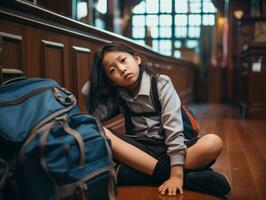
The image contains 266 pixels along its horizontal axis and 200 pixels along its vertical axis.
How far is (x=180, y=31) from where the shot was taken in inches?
349

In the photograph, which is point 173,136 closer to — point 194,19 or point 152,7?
point 152,7

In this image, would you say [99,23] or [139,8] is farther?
[139,8]

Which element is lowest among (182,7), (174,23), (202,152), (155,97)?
(202,152)

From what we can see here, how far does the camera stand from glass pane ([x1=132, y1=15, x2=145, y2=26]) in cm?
880

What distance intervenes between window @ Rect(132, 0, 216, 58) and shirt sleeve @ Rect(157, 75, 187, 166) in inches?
270

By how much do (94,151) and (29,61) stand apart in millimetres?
527

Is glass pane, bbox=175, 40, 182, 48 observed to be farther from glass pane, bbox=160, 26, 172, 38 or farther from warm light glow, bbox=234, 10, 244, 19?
warm light glow, bbox=234, 10, 244, 19

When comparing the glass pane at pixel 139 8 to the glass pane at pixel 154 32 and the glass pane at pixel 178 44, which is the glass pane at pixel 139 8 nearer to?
the glass pane at pixel 154 32

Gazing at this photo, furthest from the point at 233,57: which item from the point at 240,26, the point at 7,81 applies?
the point at 7,81

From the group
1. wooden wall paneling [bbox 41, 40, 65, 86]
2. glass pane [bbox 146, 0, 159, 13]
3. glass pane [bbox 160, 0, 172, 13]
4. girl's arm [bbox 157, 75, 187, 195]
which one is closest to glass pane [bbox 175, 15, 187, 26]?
glass pane [bbox 160, 0, 172, 13]

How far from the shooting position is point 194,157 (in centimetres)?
168

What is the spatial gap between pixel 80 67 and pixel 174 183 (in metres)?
0.86

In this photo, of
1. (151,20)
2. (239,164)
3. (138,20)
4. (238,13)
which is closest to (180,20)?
(151,20)

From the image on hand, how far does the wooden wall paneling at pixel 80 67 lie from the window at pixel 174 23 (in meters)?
6.36
